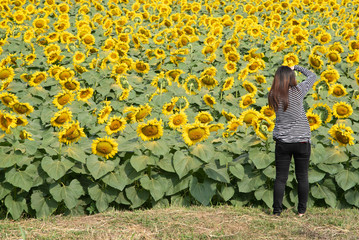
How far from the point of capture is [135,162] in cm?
546

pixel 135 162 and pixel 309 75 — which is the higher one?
pixel 309 75

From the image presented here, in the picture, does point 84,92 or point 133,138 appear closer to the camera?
point 133,138

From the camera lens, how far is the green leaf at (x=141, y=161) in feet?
17.8

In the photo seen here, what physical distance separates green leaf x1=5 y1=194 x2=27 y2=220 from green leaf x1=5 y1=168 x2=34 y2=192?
10.4 inches

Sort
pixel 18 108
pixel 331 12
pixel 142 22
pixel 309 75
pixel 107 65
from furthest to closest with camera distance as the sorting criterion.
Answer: pixel 331 12, pixel 142 22, pixel 107 65, pixel 18 108, pixel 309 75

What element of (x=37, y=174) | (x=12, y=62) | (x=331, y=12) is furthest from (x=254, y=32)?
(x=37, y=174)

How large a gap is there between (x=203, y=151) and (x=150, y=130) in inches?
27.6

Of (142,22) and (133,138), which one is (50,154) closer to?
(133,138)

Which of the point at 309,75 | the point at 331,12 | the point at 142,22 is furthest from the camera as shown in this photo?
the point at 331,12

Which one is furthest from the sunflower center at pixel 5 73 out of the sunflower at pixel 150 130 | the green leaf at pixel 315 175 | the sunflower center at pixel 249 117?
the green leaf at pixel 315 175

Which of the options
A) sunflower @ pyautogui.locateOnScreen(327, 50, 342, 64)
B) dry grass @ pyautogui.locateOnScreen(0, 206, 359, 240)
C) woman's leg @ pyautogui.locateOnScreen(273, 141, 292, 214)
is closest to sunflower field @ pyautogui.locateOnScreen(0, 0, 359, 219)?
dry grass @ pyautogui.locateOnScreen(0, 206, 359, 240)

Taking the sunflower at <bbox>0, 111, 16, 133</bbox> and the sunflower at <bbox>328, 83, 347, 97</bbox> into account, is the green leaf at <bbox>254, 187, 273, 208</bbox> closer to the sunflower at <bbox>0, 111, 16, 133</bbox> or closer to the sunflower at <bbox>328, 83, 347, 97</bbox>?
the sunflower at <bbox>328, 83, 347, 97</bbox>

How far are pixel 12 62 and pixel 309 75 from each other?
6.07 m

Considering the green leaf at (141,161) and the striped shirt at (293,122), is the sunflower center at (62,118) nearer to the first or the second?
the green leaf at (141,161)
